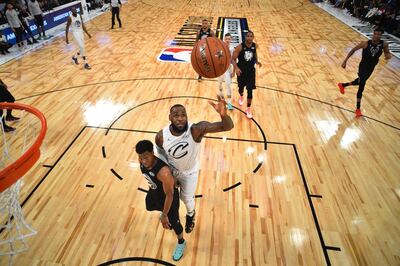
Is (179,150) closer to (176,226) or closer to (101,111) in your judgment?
(176,226)

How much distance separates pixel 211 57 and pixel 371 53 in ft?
11.3

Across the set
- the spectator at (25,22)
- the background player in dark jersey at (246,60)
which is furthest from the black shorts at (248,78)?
the spectator at (25,22)

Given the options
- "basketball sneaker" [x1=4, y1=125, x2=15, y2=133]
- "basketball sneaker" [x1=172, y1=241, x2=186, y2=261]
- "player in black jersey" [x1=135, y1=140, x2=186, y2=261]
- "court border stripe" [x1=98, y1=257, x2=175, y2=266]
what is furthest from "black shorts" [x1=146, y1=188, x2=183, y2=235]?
"basketball sneaker" [x1=4, y1=125, x2=15, y2=133]

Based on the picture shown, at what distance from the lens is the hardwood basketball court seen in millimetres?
3355

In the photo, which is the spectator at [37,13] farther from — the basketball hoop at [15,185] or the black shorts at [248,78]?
the black shorts at [248,78]

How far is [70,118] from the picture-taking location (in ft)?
19.1

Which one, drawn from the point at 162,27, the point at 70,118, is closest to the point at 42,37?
the point at 162,27

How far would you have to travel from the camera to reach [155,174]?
2543 millimetres

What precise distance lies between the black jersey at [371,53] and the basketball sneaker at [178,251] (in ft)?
16.8

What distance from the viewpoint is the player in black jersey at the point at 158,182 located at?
2.42m

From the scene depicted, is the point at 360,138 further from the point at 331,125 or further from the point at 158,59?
the point at 158,59

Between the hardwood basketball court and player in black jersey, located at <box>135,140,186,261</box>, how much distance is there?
2.43ft

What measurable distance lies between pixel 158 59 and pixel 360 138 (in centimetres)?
643

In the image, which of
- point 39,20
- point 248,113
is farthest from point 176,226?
point 39,20
